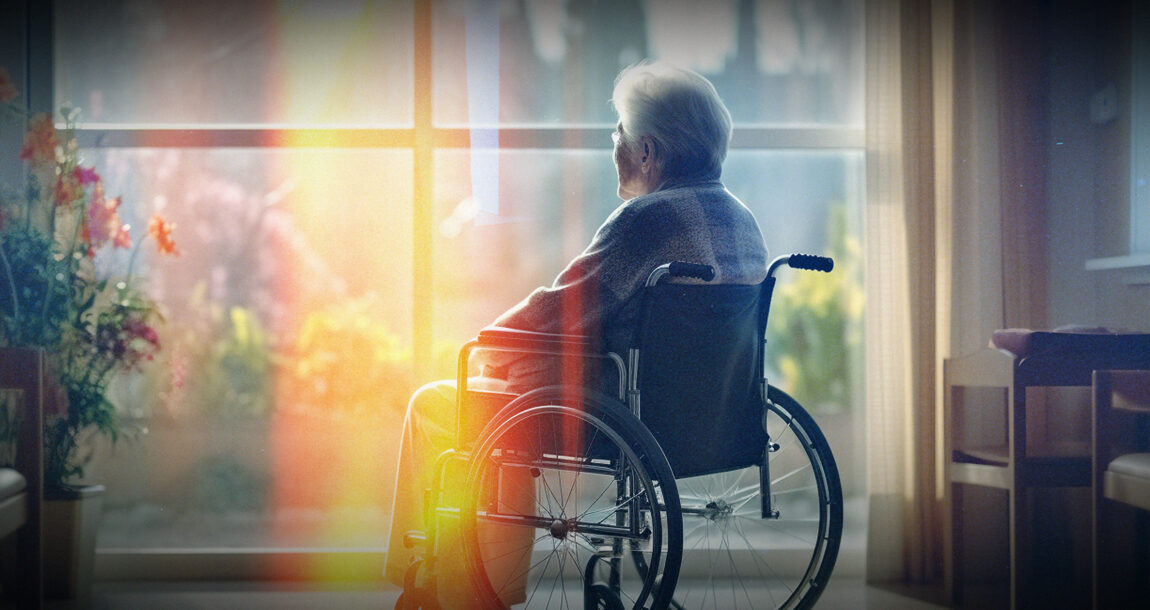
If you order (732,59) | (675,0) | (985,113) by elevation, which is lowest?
(985,113)

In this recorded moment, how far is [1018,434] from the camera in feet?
A: 6.89

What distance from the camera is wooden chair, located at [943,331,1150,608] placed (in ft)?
6.67

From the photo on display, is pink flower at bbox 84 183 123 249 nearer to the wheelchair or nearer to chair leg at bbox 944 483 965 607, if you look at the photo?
the wheelchair

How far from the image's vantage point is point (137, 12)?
2.72 metres

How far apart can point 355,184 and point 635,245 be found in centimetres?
133

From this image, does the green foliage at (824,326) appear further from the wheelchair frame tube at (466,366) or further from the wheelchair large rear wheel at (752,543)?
the wheelchair frame tube at (466,366)

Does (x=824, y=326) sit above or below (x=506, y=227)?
below

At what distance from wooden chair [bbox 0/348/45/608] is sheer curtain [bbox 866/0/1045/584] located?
1.99 m

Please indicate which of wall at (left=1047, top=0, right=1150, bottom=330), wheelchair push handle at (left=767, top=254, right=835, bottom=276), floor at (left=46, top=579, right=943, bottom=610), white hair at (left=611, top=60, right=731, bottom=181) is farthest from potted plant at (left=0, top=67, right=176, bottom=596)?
wall at (left=1047, top=0, right=1150, bottom=330)

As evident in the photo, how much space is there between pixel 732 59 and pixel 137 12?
175 centimetres

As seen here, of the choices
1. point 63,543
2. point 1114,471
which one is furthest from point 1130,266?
point 63,543

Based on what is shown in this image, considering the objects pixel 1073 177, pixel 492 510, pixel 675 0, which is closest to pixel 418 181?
pixel 675 0

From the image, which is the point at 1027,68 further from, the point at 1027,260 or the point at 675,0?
the point at 675,0

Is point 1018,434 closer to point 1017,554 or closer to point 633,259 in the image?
point 1017,554
